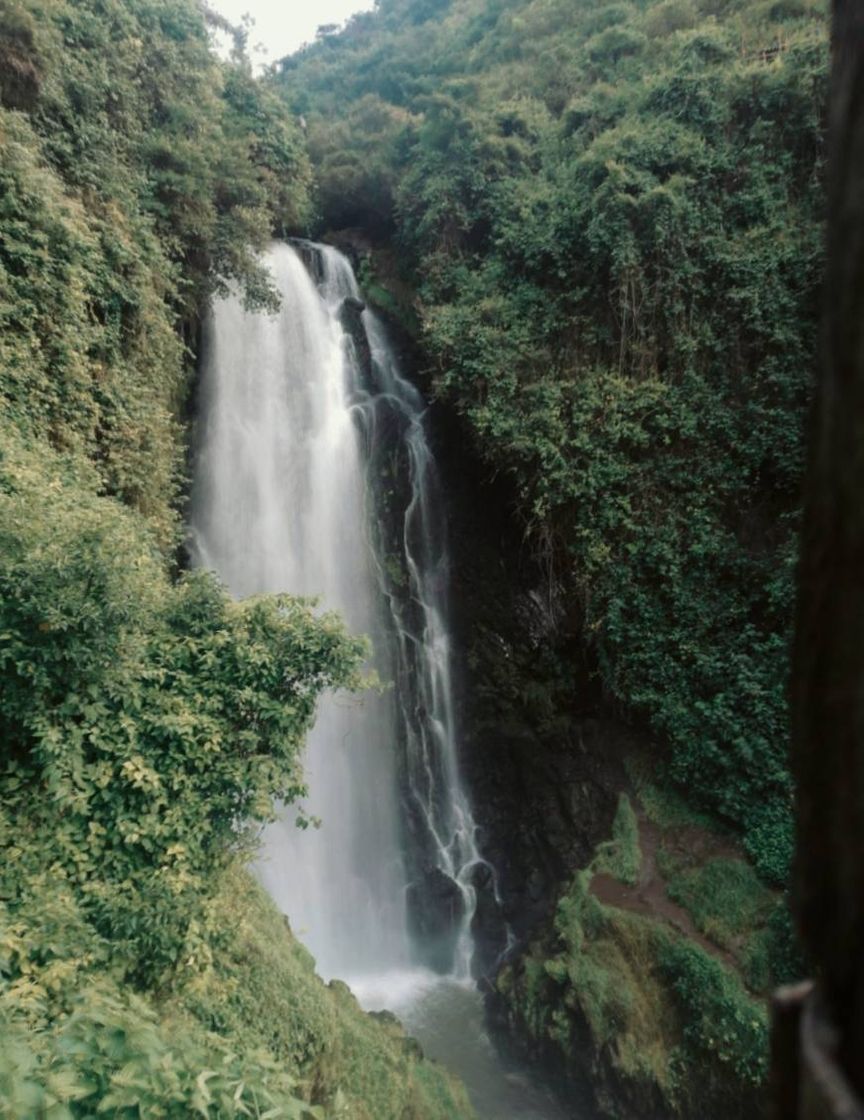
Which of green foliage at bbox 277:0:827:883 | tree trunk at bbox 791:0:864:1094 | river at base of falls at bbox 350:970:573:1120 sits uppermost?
green foliage at bbox 277:0:827:883

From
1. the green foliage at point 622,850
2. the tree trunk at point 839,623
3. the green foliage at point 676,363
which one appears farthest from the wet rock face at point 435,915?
the tree trunk at point 839,623

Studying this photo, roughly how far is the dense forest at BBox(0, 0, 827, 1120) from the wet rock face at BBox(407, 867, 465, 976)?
1.29 metres

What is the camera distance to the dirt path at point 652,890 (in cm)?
748

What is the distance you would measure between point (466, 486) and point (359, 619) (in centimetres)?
290

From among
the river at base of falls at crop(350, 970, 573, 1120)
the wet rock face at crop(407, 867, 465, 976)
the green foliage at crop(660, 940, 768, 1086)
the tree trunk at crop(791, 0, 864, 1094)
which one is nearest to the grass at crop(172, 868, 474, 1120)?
the river at base of falls at crop(350, 970, 573, 1120)

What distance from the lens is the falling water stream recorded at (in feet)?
30.3

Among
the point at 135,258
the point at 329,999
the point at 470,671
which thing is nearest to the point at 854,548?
the point at 329,999

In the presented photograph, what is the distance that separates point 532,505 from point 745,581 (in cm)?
313

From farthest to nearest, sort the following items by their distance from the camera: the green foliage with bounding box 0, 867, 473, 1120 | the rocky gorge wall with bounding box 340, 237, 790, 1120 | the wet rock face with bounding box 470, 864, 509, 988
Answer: the wet rock face with bounding box 470, 864, 509, 988, the rocky gorge wall with bounding box 340, 237, 790, 1120, the green foliage with bounding box 0, 867, 473, 1120

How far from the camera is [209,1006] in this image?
4.54 m

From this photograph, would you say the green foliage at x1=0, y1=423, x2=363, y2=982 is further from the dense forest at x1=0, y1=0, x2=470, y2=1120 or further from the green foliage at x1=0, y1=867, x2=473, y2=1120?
the green foliage at x1=0, y1=867, x2=473, y2=1120

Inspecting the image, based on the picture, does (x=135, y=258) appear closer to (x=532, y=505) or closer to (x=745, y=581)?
(x=532, y=505)

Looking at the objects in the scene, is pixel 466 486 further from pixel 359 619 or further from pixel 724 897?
pixel 724 897

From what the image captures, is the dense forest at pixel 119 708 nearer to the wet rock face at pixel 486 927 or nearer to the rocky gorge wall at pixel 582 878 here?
the rocky gorge wall at pixel 582 878
